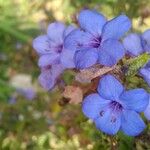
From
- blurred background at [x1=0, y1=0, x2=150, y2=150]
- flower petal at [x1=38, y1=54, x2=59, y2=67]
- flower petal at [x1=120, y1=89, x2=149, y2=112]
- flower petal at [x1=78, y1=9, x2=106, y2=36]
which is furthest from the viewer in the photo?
blurred background at [x1=0, y1=0, x2=150, y2=150]

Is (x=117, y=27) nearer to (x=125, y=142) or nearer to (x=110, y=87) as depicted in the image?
(x=110, y=87)

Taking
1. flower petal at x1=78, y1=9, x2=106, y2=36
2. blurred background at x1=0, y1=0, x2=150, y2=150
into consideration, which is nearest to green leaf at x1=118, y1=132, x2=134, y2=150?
blurred background at x1=0, y1=0, x2=150, y2=150

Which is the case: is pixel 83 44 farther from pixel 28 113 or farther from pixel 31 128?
pixel 28 113

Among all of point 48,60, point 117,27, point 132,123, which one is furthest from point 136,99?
point 48,60

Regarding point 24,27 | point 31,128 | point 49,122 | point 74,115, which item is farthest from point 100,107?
point 24,27

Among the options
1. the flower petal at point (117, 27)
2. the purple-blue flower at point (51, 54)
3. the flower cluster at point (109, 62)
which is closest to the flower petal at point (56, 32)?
the purple-blue flower at point (51, 54)

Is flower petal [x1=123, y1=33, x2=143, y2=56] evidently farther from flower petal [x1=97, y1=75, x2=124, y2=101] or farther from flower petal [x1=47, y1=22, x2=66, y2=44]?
flower petal [x1=47, y1=22, x2=66, y2=44]
